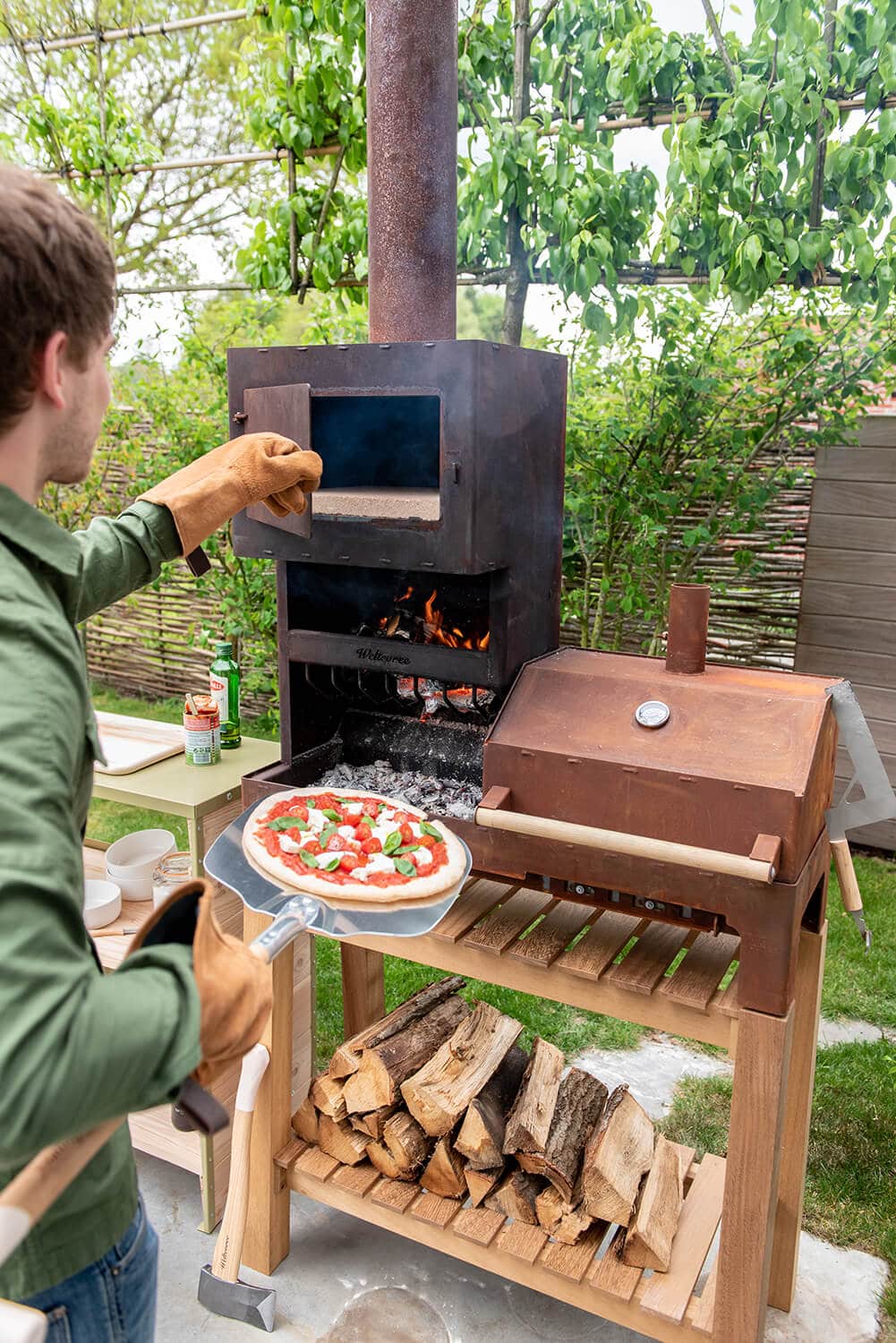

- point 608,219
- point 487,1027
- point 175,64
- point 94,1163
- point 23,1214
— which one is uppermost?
point 175,64

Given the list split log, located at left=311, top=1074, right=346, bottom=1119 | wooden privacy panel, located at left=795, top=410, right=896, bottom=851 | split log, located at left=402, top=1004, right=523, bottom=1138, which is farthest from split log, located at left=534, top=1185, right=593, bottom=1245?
wooden privacy panel, located at left=795, top=410, right=896, bottom=851

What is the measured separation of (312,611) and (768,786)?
1.28m

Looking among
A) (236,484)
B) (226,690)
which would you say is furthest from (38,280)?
(226,690)

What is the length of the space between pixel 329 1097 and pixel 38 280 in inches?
81.1

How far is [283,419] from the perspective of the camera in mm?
2205

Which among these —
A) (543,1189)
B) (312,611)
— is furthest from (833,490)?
(543,1189)

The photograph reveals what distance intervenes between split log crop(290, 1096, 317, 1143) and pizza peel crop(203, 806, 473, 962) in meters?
0.89

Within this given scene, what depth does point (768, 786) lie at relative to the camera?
1.70 m

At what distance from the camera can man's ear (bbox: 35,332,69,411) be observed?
0.97m

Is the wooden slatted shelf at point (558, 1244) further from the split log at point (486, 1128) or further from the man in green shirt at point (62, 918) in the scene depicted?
the man in green shirt at point (62, 918)

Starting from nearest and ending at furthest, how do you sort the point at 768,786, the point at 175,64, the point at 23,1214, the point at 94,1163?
1. the point at 23,1214
2. the point at 94,1163
3. the point at 768,786
4. the point at 175,64

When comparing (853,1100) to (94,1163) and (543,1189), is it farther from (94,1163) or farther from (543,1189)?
(94,1163)

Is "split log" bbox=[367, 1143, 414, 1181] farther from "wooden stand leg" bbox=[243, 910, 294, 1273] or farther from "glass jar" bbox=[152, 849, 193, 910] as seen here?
"glass jar" bbox=[152, 849, 193, 910]

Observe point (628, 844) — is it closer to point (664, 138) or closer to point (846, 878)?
point (846, 878)
